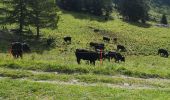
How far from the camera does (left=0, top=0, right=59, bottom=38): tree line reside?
214 ft

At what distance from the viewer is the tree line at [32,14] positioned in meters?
65.2

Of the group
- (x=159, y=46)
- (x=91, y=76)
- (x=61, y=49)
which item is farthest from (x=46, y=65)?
(x=159, y=46)

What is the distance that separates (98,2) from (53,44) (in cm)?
5100

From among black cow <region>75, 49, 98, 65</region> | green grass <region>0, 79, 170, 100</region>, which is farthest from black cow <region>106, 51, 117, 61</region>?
green grass <region>0, 79, 170, 100</region>

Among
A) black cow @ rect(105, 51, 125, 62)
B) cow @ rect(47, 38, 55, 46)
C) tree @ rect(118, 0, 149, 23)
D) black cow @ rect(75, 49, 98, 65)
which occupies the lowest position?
Answer: tree @ rect(118, 0, 149, 23)

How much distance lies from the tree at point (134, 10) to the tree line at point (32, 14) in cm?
4851

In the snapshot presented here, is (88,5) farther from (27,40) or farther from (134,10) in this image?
(27,40)

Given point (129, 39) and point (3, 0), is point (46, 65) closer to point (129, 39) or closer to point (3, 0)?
point (3, 0)

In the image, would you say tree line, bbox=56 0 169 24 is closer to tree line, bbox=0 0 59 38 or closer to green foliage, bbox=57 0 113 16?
green foliage, bbox=57 0 113 16

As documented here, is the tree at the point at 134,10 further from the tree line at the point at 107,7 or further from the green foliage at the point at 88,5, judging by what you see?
the green foliage at the point at 88,5

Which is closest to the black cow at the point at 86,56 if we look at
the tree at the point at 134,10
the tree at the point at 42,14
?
the tree at the point at 42,14

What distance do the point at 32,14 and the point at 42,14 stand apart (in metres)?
1.73

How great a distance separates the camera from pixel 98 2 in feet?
361

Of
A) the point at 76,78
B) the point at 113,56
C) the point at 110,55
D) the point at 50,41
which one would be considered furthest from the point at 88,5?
the point at 76,78
